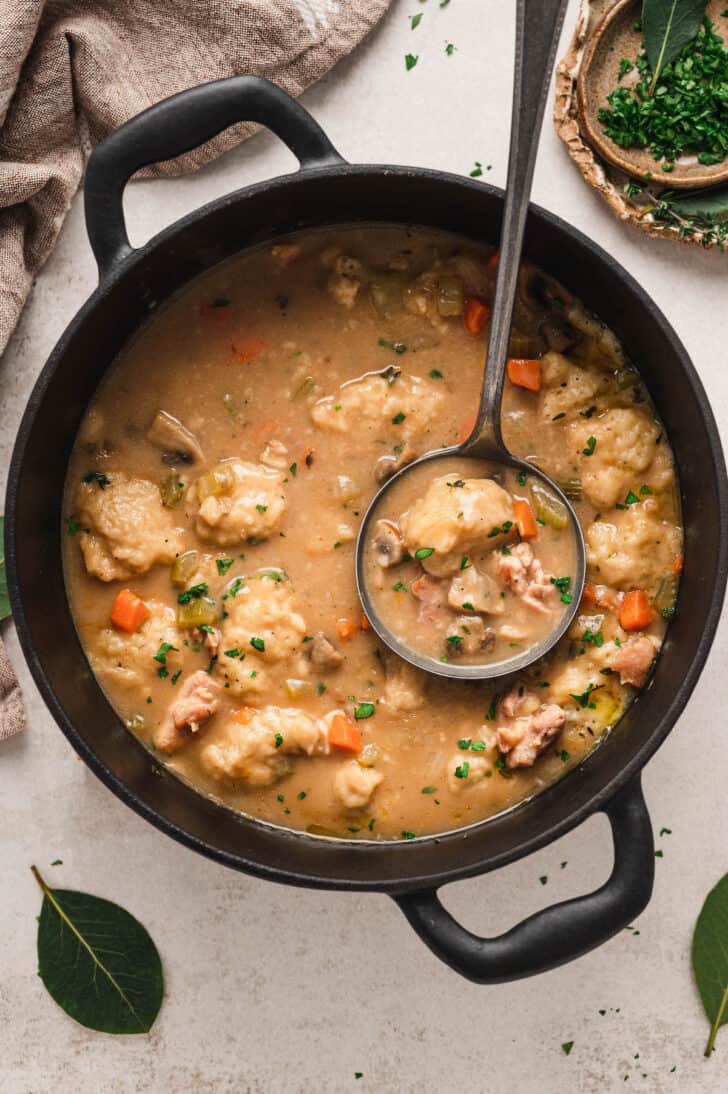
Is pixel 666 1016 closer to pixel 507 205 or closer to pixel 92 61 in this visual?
pixel 507 205

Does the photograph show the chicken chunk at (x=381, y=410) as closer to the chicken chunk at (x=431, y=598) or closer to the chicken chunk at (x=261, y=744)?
the chicken chunk at (x=431, y=598)

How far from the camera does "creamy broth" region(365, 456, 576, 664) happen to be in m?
3.46

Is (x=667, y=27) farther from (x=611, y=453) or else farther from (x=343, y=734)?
(x=343, y=734)

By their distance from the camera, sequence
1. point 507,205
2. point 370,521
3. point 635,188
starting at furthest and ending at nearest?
point 635,188
point 370,521
point 507,205

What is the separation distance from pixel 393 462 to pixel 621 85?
1.59 meters

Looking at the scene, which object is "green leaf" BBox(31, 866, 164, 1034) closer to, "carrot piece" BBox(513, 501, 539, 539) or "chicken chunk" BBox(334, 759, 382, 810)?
"chicken chunk" BBox(334, 759, 382, 810)

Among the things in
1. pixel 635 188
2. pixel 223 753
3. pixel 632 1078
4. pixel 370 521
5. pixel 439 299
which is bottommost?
pixel 632 1078

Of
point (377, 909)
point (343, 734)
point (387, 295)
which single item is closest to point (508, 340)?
point (387, 295)

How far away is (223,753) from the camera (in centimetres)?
358

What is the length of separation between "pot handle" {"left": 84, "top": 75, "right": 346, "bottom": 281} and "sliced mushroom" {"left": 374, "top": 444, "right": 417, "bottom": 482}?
3.39 ft

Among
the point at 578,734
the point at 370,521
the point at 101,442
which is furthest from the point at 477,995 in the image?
the point at 101,442

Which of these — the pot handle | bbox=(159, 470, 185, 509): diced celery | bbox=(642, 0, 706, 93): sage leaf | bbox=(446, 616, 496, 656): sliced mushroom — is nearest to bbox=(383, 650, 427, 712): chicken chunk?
bbox=(446, 616, 496, 656): sliced mushroom

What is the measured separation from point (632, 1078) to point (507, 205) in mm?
3054

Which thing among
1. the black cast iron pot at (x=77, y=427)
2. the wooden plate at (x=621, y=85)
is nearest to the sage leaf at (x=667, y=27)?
the wooden plate at (x=621, y=85)
